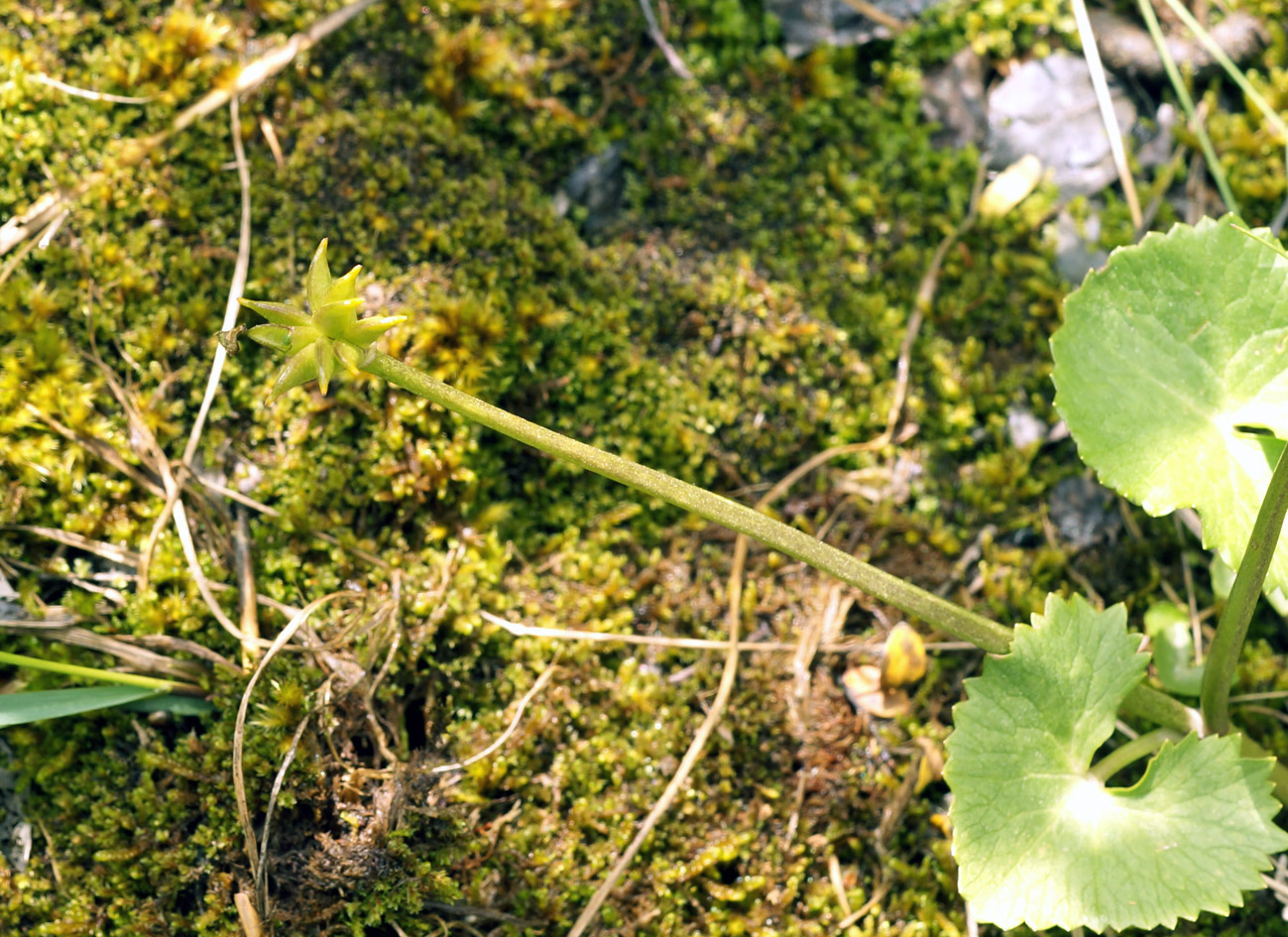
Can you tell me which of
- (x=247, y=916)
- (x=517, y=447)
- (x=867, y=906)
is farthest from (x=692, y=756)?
(x=247, y=916)

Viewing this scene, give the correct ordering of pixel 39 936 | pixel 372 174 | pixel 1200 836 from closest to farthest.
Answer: pixel 1200 836 < pixel 39 936 < pixel 372 174

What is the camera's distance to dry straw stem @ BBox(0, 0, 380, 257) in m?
2.30

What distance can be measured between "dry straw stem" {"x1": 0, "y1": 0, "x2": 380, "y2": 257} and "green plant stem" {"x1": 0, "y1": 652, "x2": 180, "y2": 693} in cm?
104

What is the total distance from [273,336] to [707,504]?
0.85m

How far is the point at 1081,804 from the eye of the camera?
1952 mm

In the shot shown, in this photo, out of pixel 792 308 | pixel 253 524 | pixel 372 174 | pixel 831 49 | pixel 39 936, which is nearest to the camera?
pixel 39 936

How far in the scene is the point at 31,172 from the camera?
93.4 inches

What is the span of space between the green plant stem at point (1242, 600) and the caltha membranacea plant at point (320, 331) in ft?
5.36

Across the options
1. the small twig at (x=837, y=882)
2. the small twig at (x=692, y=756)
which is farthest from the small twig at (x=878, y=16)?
the small twig at (x=837, y=882)

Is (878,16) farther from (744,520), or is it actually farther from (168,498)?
(168,498)

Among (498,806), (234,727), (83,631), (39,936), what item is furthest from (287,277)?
(39,936)

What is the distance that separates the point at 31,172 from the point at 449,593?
1.55m

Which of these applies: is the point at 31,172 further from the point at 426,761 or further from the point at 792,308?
the point at 792,308

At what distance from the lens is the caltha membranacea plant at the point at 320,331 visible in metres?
1.52
